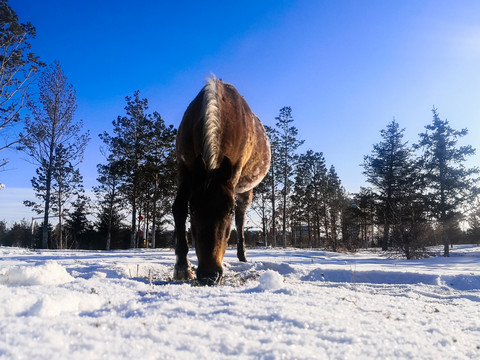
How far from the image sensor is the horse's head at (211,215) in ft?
11.9

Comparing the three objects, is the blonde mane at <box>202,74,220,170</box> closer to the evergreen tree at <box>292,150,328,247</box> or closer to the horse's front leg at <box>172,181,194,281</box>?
the horse's front leg at <box>172,181,194,281</box>

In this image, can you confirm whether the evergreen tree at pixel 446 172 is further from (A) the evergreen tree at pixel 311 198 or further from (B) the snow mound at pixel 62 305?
(B) the snow mound at pixel 62 305

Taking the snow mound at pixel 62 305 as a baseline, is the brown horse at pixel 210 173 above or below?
above

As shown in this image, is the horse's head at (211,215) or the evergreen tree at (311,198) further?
the evergreen tree at (311,198)

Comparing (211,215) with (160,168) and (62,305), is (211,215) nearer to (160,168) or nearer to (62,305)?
(62,305)

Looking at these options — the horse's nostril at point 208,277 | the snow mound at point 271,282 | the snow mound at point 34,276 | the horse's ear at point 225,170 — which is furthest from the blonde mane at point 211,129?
the snow mound at point 34,276

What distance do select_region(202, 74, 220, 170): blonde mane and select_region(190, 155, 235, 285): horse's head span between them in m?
0.20

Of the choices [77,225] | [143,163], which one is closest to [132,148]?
[143,163]

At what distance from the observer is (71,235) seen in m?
41.8

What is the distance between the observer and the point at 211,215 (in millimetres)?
3760

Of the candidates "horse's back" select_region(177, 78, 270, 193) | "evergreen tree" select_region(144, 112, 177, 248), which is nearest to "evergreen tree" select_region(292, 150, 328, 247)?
"evergreen tree" select_region(144, 112, 177, 248)

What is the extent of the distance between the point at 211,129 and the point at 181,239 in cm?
189

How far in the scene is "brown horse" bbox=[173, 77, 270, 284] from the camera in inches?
148

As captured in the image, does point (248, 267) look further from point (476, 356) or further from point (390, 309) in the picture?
point (476, 356)
